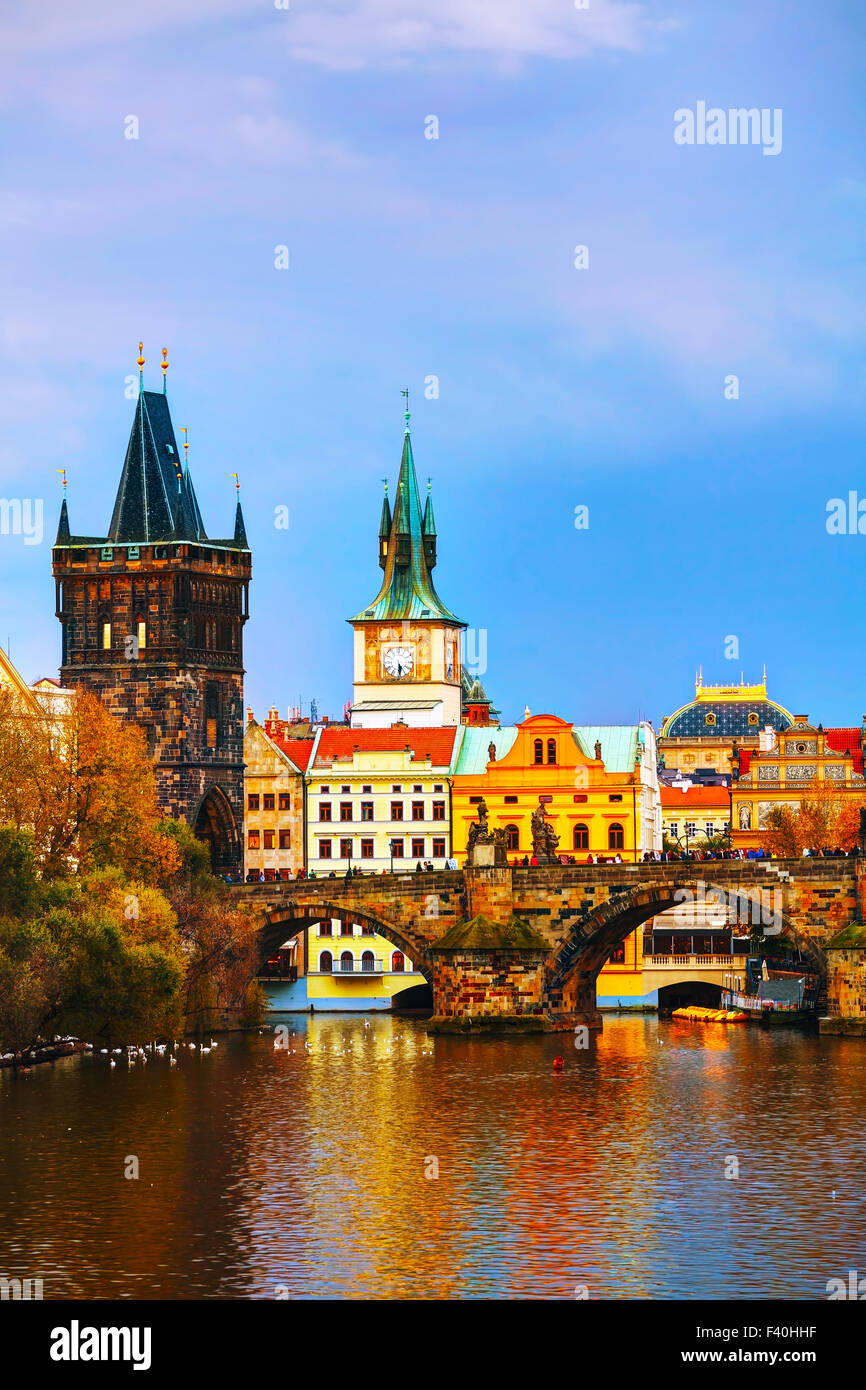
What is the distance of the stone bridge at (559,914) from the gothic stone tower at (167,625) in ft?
72.1

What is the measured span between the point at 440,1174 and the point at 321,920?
52.7 metres

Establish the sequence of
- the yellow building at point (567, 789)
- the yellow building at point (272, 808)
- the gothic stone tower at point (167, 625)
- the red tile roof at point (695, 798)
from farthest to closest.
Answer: the red tile roof at point (695, 798), the yellow building at point (272, 808), the yellow building at point (567, 789), the gothic stone tower at point (167, 625)

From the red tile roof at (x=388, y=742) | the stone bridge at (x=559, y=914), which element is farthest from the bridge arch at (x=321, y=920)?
the red tile roof at (x=388, y=742)

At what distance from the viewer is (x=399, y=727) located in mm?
149125

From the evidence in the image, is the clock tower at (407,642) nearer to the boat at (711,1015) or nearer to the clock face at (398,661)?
the clock face at (398,661)

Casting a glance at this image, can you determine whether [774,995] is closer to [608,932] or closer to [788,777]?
[608,932]

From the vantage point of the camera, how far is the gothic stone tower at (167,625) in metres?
135

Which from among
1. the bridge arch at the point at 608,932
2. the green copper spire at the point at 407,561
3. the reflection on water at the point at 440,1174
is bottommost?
the reflection on water at the point at 440,1174

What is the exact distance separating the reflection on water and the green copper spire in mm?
60286

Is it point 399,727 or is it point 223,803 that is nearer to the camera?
point 223,803
